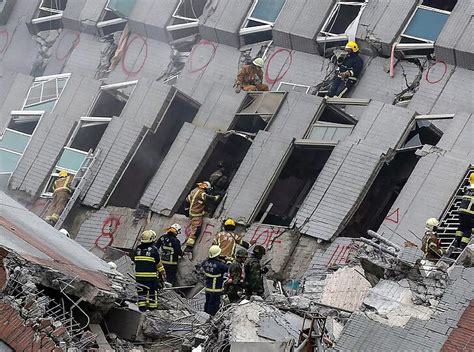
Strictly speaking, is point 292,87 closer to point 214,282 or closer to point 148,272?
point 214,282

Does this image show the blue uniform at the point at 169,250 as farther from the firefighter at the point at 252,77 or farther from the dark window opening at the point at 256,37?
the dark window opening at the point at 256,37

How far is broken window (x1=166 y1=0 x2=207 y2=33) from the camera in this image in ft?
103

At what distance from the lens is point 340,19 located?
29172 millimetres

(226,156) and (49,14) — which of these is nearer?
(226,156)

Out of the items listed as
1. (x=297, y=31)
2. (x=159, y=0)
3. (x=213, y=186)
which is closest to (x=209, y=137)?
(x=213, y=186)

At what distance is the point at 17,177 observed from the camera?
2930 cm

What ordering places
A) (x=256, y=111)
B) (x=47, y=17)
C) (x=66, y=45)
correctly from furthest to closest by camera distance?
(x=47, y=17)
(x=66, y=45)
(x=256, y=111)

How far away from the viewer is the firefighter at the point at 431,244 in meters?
21.8

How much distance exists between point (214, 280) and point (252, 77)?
6.98m

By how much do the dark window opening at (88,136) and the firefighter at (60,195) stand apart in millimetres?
1144

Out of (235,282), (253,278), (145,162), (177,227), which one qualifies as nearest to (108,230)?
(145,162)

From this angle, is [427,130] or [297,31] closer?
[427,130]

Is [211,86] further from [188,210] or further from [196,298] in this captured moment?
[196,298]

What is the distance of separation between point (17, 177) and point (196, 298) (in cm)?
665
